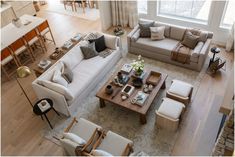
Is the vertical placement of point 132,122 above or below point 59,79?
below

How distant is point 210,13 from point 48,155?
544 centimetres

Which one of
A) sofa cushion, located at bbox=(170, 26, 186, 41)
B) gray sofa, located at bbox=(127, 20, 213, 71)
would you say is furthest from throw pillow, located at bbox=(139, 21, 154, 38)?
sofa cushion, located at bbox=(170, 26, 186, 41)

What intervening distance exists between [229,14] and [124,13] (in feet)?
10.3

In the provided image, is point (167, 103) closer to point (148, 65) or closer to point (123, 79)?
point (123, 79)

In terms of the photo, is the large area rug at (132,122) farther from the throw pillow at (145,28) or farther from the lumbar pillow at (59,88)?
the throw pillow at (145,28)

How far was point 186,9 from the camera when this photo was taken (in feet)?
23.5

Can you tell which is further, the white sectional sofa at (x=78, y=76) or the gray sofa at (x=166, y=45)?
the gray sofa at (x=166, y=45)

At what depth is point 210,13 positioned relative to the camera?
260 inches

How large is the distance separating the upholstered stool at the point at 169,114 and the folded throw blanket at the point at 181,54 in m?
1.60

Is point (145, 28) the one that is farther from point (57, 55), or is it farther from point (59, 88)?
point (59, 88)

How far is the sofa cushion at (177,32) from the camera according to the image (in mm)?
6488

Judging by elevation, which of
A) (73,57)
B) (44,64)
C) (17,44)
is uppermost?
(17,44)

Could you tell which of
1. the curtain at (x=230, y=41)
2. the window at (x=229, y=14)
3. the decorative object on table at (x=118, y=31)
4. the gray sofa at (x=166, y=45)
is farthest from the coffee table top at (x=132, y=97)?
the decorative object on table at (x=118, y=31)

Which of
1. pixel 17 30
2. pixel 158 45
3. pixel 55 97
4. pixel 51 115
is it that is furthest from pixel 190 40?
pixel 17 30
